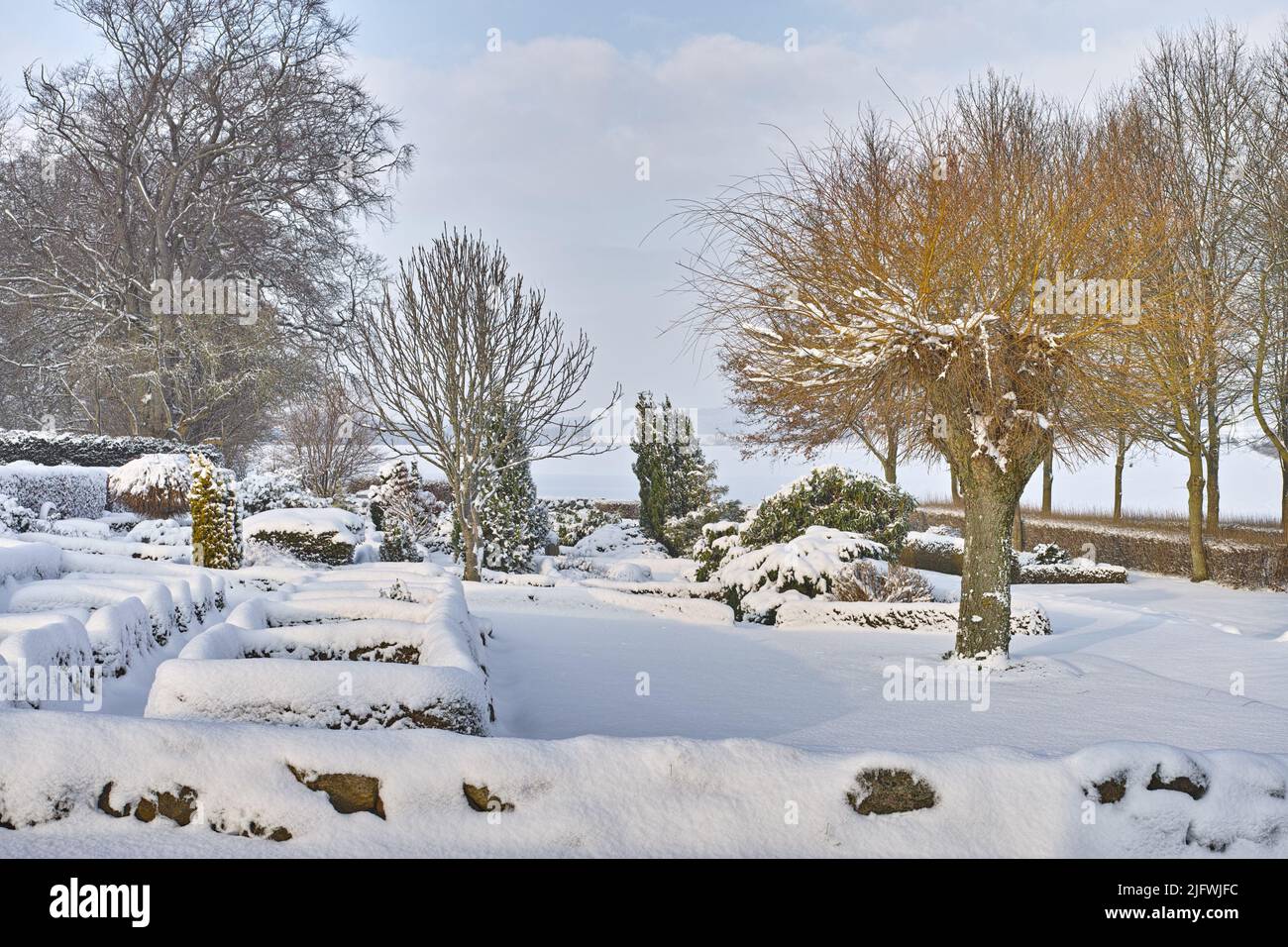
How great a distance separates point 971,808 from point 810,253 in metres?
4.83

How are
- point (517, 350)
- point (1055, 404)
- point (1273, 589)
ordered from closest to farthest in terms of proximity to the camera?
point (1055, 404) → point (517, 350) → point (1273, 589)

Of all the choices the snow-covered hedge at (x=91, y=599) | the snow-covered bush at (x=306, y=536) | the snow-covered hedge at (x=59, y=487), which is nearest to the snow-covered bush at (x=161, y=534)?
the snow-covered bush at (x=306, y=536)

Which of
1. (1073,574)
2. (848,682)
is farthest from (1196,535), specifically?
(848,682)

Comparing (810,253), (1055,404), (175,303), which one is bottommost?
(1055,404)


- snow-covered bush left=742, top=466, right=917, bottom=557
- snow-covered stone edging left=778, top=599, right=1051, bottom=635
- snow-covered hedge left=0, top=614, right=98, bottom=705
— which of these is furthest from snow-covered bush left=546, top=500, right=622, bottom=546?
snow-covered hedge left=0, top=614, right=98, bottom=705

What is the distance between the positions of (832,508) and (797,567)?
1.95m

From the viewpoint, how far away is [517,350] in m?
13.4

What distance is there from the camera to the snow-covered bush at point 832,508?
40.3 ft

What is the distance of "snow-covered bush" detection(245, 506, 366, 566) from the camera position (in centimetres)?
1457

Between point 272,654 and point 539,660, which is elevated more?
point 272,654

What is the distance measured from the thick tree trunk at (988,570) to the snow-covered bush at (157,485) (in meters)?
15.0
